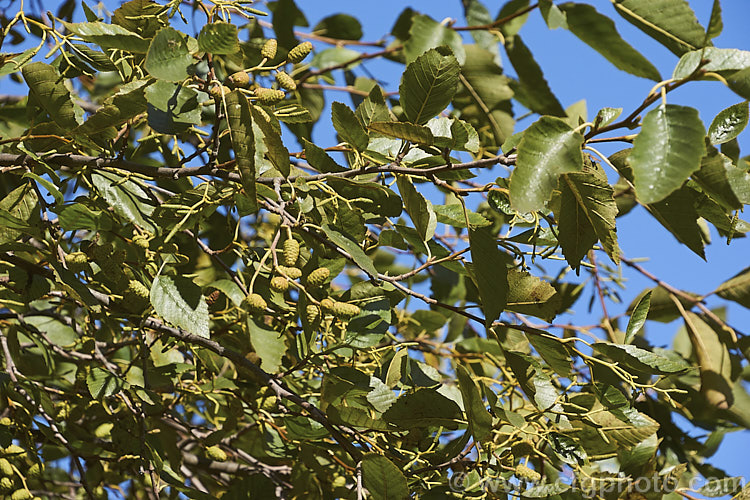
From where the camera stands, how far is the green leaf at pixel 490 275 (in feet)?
2.54

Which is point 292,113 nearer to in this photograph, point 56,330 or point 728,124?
point 728,124

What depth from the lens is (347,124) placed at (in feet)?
2.59

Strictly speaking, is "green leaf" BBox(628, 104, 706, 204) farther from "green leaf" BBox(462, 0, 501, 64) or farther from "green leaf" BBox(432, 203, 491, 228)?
"green leaf" BBox(462, 0, 501, 64)

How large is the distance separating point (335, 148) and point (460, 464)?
449mm

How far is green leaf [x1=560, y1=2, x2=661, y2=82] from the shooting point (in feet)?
3.35

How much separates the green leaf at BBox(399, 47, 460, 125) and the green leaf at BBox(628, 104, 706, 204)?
233 millimetres

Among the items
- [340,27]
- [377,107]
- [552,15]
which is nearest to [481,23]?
[340,27]

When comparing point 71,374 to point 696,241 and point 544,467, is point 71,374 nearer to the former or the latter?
point 544,467

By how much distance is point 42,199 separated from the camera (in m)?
0.99

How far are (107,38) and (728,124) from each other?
2.18 feet

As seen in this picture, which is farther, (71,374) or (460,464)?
(71,374)

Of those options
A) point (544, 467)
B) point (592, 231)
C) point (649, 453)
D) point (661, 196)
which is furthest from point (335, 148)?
point (649, 453)

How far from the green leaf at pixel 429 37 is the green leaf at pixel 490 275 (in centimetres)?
83

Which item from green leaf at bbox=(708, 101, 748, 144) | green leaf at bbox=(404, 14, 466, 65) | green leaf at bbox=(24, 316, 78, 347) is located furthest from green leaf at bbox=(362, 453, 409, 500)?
green leaf at bbox=(404, 14, 466, 65)
